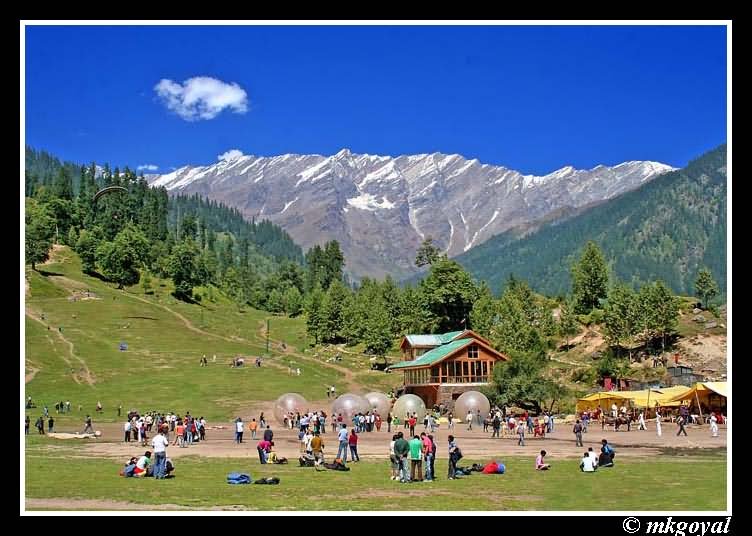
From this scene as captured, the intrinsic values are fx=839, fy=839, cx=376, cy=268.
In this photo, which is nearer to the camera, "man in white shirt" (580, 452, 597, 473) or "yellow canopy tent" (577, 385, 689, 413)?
"man in white shirt" (580, 452, 597, 473)

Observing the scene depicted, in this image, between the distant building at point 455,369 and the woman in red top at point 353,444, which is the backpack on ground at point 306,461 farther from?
the distant building at point 455,369

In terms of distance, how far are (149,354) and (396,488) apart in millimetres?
78026

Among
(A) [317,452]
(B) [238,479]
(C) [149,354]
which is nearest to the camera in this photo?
(B) [238,479]

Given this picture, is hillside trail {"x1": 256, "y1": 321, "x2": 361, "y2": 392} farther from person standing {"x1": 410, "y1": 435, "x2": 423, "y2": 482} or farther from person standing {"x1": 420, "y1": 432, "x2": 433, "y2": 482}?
person standing {"x1": 410, "y1": 435, "x2": 423, "y2": 482}

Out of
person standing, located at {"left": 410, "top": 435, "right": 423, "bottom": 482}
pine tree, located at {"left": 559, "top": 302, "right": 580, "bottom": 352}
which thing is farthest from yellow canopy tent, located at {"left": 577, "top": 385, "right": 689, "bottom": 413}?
pine tree, located at {"left": 559, "top": 302, "right": 580, "bottom": 352}

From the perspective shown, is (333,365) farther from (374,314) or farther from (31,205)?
(31,205)

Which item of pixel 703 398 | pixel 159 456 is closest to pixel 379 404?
pixel 703 398

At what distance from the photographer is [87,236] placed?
A: 16962 cm

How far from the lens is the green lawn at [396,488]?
22.5 m

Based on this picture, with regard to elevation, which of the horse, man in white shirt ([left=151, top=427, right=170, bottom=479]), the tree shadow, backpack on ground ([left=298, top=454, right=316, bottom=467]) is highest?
the tree shadow

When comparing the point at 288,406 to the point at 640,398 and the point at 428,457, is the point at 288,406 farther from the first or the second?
the point at 428,457

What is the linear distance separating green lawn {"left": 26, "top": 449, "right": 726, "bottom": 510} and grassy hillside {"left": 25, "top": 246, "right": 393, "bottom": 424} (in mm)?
37702

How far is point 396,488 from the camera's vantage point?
2622 cm

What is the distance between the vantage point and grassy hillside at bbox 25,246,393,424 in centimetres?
7556
